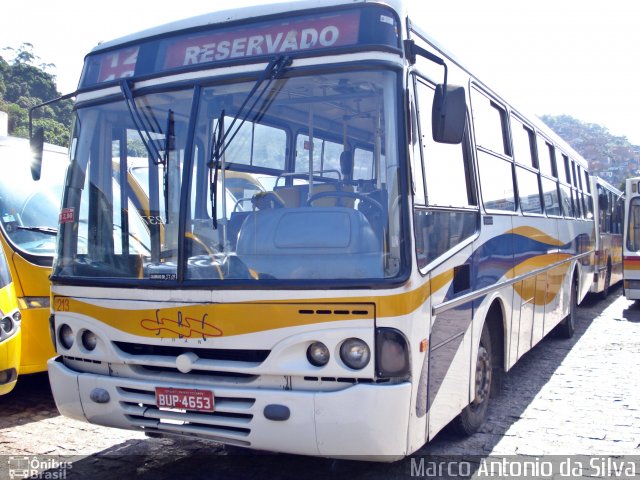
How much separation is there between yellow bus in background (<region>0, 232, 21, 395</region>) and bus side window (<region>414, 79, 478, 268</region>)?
3.86 metres

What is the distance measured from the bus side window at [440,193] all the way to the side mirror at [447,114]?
205 millimetres

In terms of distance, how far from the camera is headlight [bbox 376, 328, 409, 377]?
12.7 ft

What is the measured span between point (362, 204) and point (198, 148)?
3.56ft

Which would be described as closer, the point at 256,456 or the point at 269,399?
the point at 269,399

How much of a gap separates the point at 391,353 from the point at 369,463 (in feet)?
4.88

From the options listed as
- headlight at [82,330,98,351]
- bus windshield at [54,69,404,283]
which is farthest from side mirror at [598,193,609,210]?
headlight at [82,330,98,351]

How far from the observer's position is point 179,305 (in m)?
4.30

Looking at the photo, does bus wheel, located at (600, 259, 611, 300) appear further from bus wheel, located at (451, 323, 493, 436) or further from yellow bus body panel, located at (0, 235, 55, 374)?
yellow bus body panel, located at (0, 235, 55, 374)

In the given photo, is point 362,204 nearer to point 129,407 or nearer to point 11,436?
point 129,407

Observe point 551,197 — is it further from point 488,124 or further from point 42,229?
point 42,229

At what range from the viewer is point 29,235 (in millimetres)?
7191

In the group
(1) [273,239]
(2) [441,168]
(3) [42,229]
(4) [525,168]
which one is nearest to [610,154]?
(4) [525,168]

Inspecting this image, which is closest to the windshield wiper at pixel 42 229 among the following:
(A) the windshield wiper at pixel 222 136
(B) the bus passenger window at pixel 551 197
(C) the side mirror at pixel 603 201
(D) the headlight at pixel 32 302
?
(D) the headlight at pixel 32 302

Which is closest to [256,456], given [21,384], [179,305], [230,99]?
[179,305]
